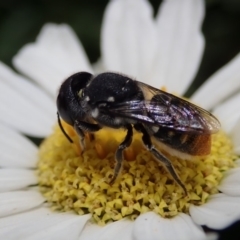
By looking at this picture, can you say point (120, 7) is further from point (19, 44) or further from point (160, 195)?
point (160, 195)

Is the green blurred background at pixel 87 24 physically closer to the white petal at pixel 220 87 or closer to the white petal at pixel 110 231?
the white petal at pixel 220 87

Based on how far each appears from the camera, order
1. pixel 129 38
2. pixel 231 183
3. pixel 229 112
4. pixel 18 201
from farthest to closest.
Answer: pixel 129 38
pixel 229 112
pixel 18 201
pixel 231 183

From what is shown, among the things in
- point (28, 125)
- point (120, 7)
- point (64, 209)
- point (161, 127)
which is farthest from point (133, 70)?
point (161, 127)

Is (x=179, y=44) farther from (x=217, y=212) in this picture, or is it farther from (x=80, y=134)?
(x=217, y=212)

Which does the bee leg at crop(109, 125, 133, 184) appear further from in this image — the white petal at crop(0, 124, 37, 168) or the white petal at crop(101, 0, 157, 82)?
the white petal at crop(101, 0, 157, 82)

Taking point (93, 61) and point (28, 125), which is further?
point (93, 61)

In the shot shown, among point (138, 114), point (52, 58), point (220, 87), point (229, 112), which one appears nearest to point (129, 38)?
point (52, 58)

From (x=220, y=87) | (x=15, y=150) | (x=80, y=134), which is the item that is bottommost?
(x=80, y=134)
